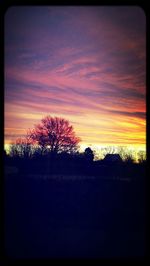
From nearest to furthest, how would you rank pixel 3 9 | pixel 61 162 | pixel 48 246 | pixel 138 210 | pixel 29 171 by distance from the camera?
pixel 3 9
pixel 138 210
pixel 48 246
pixel 29 171
pixel 61 162

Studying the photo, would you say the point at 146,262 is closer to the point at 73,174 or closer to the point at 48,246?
the point at 48,246

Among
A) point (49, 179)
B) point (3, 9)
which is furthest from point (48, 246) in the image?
point (3, 9)

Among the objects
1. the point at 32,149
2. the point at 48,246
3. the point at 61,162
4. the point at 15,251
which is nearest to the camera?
the point at 15,251

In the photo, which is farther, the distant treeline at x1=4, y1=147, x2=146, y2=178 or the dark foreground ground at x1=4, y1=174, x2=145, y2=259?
the distant treeline at x1=4, y1=147, x2=146, y2=178

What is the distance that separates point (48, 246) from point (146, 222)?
2.61ft

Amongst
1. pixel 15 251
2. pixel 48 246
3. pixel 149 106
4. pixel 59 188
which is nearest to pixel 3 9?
pixel 149 106

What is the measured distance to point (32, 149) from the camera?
344 cm

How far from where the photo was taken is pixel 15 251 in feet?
5.32

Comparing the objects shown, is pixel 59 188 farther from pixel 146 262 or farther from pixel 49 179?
pixel 146 262

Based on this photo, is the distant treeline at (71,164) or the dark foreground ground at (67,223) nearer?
the dark foreground ground at (67,223)

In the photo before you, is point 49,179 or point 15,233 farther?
point 49,179

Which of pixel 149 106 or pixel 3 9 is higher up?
pixel 3 9

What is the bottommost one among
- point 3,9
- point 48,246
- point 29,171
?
point 48,246

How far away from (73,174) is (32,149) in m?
0.65
